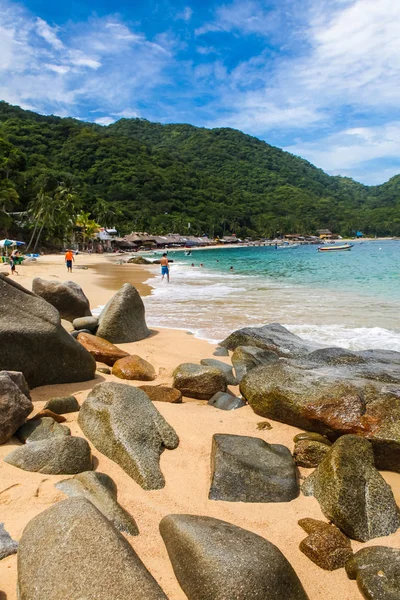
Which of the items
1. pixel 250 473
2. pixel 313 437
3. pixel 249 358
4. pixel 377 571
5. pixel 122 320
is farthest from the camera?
pixel 122 320

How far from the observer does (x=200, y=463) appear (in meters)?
3.73

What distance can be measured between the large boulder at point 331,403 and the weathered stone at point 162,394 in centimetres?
82

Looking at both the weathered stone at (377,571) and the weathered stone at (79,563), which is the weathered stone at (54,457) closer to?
the weathered stone at (79,563)

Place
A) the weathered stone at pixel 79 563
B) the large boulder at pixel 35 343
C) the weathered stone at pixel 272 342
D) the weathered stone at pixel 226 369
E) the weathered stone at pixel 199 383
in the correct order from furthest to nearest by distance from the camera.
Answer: the weathered stone at pixel 272 342 < the weathered stone at pixel 226 369 < the weathered stone at pixel 199 383 < the large boulder at pixel 35 343 < the weathered stone at pixel 79 563

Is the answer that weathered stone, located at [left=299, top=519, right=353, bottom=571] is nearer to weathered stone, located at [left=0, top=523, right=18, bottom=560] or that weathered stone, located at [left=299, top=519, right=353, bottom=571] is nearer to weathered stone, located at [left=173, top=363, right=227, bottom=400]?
weathered stone, located at [left=0, top=523, right=18, bottom=560]

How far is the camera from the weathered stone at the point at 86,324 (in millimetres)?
7711

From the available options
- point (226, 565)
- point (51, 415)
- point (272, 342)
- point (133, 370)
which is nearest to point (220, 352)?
point (272, 342)

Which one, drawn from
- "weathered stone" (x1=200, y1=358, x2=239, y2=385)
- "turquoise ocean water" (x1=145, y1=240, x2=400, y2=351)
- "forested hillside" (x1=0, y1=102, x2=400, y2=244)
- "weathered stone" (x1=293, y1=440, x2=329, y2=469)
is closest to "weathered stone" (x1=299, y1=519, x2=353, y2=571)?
"weathered stone" (x1=293, y1=440, x2=329, y2=469)

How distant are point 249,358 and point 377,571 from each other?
412cm

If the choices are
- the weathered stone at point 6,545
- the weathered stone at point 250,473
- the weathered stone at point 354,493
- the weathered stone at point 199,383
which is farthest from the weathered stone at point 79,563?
the weathered stone at point 199,383

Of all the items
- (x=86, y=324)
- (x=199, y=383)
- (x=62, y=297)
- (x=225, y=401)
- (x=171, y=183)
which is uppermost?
(x=171, y=183)

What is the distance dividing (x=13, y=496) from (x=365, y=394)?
357cm

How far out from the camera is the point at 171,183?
404 feet

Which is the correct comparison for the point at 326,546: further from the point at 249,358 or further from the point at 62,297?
the point at 62,297
